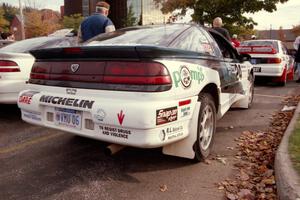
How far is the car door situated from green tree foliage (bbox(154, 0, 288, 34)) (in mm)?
18003

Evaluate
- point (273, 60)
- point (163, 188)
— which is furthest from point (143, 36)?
point (273, 60)

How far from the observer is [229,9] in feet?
74.7

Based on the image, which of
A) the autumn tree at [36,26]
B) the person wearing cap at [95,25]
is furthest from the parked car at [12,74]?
the autumn tree at [36,26]

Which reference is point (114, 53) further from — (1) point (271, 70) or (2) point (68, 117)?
(1) point (271, 70)

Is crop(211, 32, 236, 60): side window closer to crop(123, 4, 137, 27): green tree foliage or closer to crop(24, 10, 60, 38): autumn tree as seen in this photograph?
crop(123, 4, 137, 27): green tree foliage

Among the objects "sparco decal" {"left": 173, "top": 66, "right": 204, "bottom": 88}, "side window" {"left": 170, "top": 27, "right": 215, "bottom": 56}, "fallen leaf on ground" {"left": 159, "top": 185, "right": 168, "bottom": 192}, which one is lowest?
"fallen leaf on ground" {"left": 159, "top": 185, "right": 168, "bottom": 192}

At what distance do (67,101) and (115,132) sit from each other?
626mm

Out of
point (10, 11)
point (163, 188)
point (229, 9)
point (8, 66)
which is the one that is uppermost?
point (10, 11)

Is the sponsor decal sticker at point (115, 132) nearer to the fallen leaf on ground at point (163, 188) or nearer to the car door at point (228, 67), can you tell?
the fallen leaf on ground at point (163, 188)

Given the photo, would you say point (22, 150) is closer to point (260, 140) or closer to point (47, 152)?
point (47, 152)

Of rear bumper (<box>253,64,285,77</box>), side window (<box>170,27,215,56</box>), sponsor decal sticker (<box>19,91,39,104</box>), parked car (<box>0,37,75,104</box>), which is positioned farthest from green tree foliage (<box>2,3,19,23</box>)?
side window (<box>170,27,215,56</box>)

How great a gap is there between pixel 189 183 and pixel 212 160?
0.69 m

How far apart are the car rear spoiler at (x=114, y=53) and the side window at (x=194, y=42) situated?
17 cm

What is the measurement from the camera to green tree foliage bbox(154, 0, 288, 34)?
22.3 metres
